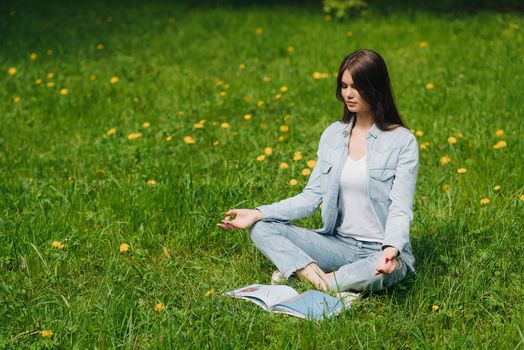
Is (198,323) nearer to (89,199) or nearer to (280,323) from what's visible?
(280,323)

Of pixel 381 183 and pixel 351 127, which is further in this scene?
pixel 351 127

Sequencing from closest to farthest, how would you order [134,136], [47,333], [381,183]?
[47,333] < [381,183] < [134,136]

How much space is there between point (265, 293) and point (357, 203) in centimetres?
58

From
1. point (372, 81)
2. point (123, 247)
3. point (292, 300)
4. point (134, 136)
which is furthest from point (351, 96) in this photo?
point (134, 136)

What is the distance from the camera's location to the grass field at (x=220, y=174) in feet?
9.20

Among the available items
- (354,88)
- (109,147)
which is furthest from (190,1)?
(354,88)

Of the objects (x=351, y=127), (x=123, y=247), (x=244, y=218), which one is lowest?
(x=123, y=247)

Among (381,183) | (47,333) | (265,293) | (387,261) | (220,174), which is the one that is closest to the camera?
(47,333)

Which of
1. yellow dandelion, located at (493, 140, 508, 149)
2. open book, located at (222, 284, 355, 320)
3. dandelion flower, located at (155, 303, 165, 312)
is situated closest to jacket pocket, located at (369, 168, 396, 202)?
open book, located at (222, 284, 355, 320)

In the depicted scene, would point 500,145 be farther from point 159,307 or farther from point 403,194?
point 159,307

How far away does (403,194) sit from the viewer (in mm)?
3014

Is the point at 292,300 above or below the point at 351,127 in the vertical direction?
below

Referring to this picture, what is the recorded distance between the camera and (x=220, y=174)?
436cm

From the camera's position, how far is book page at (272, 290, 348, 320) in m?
2.76
